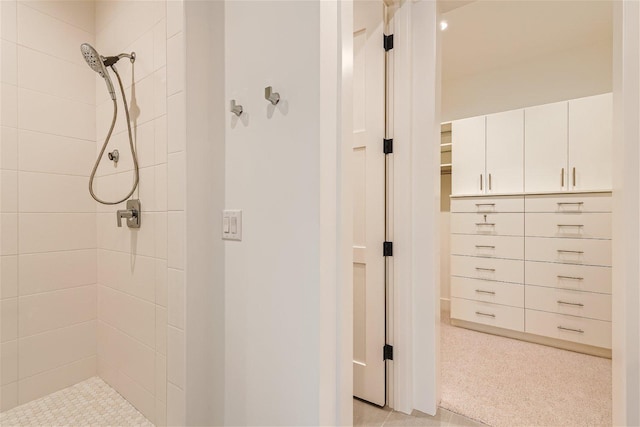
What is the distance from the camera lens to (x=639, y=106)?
3.37ft

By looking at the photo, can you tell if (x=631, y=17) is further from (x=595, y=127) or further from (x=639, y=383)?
(x=595, y=127)

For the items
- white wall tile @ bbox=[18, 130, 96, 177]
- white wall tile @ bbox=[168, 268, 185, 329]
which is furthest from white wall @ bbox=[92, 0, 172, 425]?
white wall tile @ bbox=[18, 130, 96, 177]

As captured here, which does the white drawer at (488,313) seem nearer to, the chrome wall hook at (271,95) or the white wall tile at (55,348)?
the chrome wall hook at (271,95)

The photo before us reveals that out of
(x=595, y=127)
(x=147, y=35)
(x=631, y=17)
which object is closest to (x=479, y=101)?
(x=595, y=127)

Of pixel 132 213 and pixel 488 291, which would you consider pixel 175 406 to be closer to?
pixel 132 213

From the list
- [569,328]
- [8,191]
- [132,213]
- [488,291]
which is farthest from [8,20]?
[569,328]

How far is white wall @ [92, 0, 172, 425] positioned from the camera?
135 centimetres

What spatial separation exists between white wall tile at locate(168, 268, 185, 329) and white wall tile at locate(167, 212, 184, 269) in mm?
36

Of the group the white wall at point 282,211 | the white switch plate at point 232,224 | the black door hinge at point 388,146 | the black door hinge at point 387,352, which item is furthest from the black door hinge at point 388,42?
the black door hinge at point 387,352

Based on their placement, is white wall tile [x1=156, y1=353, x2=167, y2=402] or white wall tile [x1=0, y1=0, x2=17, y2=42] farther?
white wall tile [x1=0, y1=0, x2=17, y2=42]

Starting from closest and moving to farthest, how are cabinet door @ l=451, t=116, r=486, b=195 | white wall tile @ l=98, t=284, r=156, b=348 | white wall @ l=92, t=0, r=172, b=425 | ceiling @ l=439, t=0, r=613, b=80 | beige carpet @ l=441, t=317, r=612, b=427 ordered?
white wall @ l=92, t=0, r=172, b=425 → white wall tile @ l=98, t=284, r=156, b=348 → beige carpet @ l=441, t=317, r=612, b=427 → ceiling @ l=439, t=0, r=613, b=80 → cabinet door @ l=451, t=116, r=486, b=195

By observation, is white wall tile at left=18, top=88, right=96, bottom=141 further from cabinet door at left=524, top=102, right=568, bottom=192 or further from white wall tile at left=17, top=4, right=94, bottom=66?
cabinet door at left=524, top=102, right=568, bottom=192

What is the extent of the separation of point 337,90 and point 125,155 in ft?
4.24

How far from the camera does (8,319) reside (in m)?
1.60
